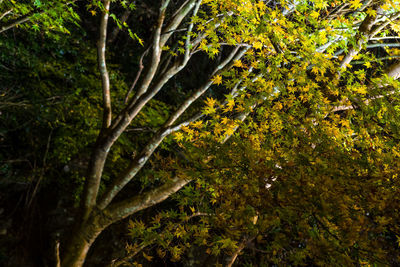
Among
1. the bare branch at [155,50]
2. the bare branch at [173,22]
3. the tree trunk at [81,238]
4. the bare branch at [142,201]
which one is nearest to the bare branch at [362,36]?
the bare branch at [173,22]

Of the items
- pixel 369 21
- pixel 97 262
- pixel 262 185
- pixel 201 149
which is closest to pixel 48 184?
pixel 97 262

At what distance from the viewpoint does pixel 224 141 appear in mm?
4059

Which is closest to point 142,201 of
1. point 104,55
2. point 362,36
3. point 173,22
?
point 104,55

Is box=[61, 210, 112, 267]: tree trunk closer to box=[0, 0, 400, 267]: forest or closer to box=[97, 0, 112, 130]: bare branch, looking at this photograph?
box=[0, 0, 400, 267]: forest

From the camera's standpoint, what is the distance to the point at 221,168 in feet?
8.64

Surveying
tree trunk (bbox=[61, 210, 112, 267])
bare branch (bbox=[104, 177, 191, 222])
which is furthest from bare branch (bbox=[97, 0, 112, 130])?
tree trunk (bbox=[61, 210, 112, 267])

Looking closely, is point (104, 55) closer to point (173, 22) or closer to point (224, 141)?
point (173, 22)

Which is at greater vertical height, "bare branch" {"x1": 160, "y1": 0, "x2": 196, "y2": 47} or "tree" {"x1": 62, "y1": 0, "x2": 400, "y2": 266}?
"bare branch" {"x1": 160, "y1": 0, "x2": 196, "y2": 47}

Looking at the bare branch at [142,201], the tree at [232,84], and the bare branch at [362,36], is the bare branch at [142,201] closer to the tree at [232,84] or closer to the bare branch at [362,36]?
the tree at [232,84]

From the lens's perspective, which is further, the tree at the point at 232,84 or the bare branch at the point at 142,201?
the bare branch at the point at 142,201

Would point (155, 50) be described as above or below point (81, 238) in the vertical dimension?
above

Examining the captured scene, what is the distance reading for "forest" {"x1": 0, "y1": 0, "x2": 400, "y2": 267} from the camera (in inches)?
91.3

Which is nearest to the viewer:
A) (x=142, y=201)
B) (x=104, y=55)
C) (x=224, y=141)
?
(x=224, y=141)

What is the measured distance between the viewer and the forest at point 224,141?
7.61 ft
